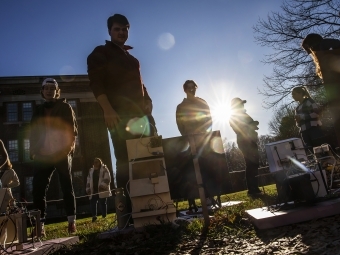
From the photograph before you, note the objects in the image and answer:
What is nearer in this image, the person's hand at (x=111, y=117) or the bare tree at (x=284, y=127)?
the person's hand at (x=111, y=117)

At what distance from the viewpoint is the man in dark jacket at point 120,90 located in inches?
134

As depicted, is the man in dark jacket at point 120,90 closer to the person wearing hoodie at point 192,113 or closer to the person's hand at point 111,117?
the person's hand at point 111,117

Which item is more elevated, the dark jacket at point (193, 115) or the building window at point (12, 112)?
the building window at point (12, 112)

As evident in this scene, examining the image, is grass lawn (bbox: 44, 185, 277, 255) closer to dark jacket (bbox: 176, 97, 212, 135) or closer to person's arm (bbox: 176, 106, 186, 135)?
dark jacket (bbox: 176, 97, 212, 135)

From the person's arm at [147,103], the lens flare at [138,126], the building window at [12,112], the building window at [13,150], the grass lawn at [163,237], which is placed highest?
the building window at [12,112]

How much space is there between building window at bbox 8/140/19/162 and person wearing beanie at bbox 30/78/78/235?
68.0 ft

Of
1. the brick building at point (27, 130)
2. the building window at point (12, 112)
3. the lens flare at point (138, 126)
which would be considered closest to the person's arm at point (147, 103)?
the lens flare at point (138, 126)

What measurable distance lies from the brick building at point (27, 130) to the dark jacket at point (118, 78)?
18.6m

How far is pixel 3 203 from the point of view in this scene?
2.63m

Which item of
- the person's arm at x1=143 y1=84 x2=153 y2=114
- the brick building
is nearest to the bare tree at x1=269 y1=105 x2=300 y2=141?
the brick building

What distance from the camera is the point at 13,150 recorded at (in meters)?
22.4

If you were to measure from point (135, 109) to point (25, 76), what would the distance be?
896 inches

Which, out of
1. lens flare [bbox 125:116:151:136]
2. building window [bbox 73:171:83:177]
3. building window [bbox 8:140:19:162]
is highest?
building window [bbox 8:140:19:162]

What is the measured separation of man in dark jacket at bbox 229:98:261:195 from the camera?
6.41 m
